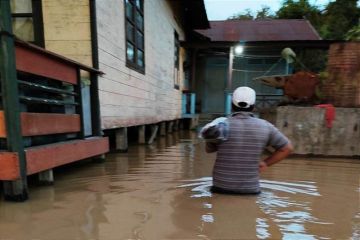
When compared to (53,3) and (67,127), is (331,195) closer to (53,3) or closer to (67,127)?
(67,127)

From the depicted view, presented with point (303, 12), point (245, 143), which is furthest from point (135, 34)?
point (303, 12)

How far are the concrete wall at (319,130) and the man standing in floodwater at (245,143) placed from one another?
351 centimetres

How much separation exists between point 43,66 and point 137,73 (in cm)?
409

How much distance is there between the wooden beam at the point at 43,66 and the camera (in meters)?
3.30

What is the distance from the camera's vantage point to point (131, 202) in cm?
334

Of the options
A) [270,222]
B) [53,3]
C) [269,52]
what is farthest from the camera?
[269,52]

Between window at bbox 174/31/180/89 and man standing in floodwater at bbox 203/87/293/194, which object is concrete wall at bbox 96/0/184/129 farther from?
man standing in floodwater at bbox 203/87/293/194

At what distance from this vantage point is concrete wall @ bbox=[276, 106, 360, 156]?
6348mm

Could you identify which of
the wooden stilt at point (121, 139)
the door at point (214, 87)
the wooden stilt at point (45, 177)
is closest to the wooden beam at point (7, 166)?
the wooden stilt at point (45, 177)

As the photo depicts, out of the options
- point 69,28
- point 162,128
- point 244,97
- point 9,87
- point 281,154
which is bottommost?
point 162,128

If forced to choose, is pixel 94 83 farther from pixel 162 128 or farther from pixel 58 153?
pixel 162 128

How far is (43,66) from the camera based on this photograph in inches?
146

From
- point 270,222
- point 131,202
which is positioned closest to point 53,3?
point 131,202

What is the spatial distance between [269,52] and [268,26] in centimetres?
346
